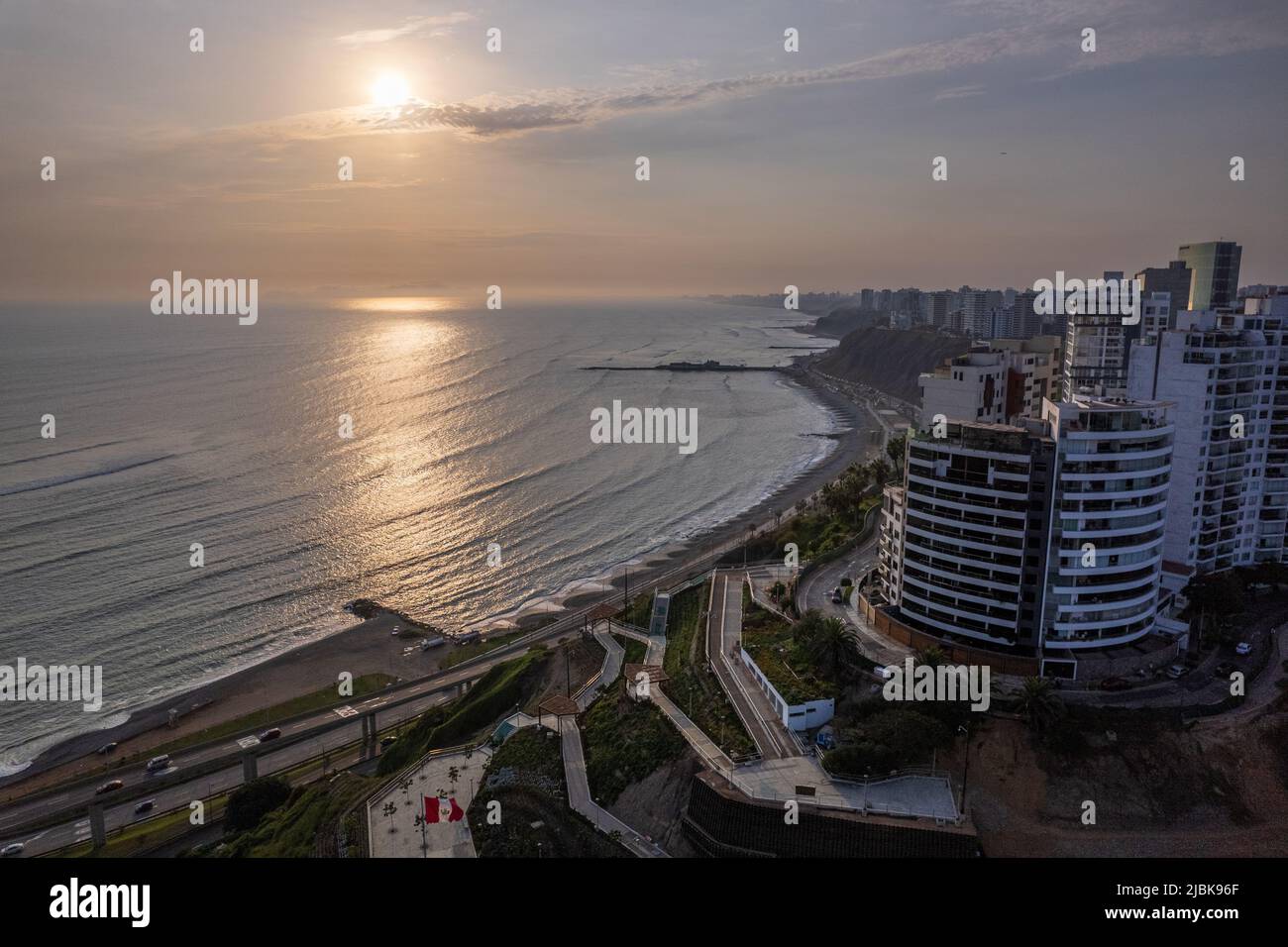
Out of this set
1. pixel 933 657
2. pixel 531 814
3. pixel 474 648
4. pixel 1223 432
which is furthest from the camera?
pixel 474 648

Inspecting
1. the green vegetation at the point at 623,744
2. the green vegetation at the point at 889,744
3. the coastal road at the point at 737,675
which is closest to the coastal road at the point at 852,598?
Result: the coastal road at the point at 737,675

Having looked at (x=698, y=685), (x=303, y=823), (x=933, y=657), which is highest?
(x=933, y=657)

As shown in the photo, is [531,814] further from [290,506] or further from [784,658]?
[290,506]

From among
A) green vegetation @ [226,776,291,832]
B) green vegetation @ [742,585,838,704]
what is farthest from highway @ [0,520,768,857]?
green vegetation @ [742,585,838,704]

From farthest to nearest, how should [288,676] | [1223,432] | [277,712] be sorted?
[288,676]
[277,712]
[1223,432]

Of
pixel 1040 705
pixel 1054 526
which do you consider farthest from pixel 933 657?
pixel 1054 526

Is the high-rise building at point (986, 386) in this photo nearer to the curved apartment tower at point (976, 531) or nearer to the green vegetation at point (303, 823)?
the curved apartment tower at point (976, 531)
